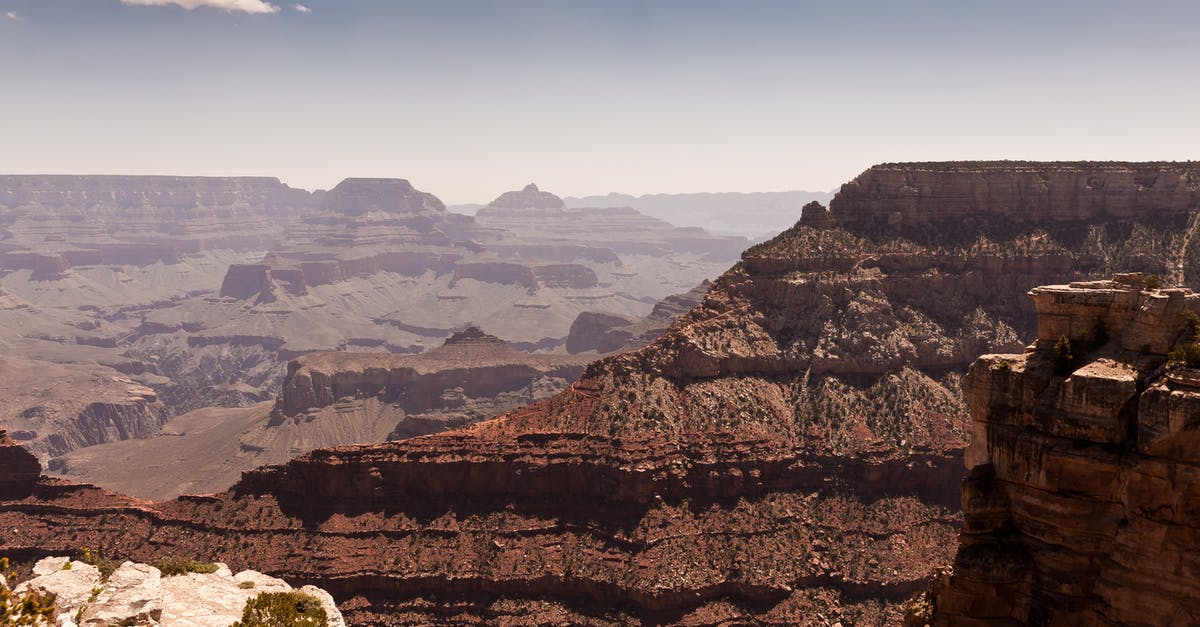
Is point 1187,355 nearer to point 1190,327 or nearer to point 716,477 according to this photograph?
point 1190,327

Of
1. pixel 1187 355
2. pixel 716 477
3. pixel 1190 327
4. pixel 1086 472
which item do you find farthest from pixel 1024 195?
pixel 1086 472

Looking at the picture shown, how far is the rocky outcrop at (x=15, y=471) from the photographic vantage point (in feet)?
313

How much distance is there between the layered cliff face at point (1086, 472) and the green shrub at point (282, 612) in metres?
38.2

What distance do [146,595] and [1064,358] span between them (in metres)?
46.6

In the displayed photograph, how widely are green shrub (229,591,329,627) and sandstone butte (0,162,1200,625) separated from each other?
80.0 feet

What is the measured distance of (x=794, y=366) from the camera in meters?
99.6

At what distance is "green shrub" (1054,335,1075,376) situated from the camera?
29.2 metres

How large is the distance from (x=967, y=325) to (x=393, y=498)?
235 ft

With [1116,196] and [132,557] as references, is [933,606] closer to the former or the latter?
[132,557]

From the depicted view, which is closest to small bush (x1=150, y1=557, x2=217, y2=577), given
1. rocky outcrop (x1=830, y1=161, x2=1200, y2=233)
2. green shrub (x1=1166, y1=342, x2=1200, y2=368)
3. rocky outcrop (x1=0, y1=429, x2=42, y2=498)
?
rocky outcrop (x1=0, y1=429, x2=42, y2=498)

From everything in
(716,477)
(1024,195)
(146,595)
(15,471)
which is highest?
(1024,195)

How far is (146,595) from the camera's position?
45625 millimetres

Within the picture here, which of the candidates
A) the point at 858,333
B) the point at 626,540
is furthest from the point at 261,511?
the point at 858,333

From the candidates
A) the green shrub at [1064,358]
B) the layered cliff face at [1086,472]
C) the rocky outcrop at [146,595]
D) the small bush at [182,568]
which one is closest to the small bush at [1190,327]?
the layered cliff face at [1086,472]
